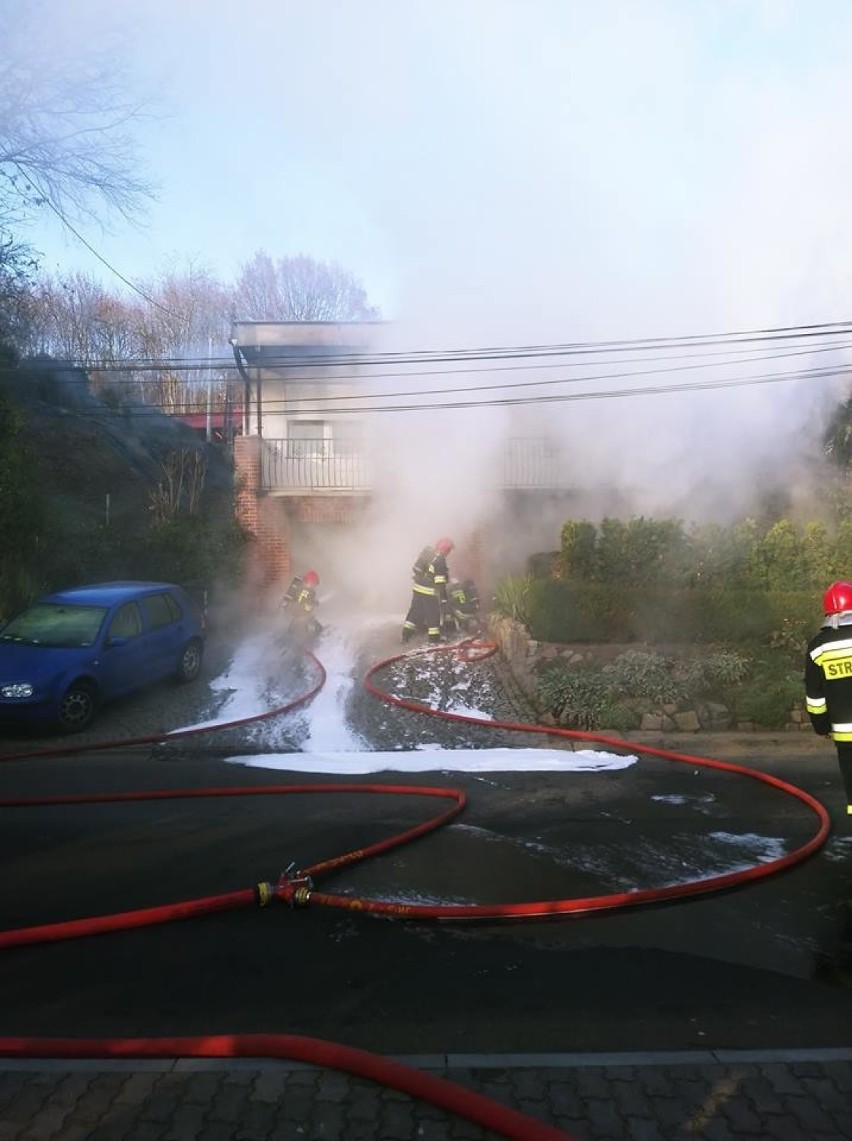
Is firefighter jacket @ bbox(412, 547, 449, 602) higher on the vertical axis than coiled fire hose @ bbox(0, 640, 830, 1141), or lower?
higher

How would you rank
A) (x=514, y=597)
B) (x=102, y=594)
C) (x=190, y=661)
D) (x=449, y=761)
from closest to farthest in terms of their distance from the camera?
(x=449, y=761)
(x=102, y=594)
(x=190, y=661)
(x=514, y=597)

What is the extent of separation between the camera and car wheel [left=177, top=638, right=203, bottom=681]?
1029 centimetres

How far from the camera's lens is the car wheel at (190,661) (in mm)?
10289

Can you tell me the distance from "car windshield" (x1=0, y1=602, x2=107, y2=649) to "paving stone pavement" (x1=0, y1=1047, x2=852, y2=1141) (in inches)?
256

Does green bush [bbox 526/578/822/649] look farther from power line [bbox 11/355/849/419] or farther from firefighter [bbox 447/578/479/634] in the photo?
power line [bbox 11/355/849/419]

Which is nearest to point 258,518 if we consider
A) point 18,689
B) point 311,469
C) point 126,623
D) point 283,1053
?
point 311,469

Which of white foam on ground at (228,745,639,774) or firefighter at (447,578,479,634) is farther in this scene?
firefighter at (447,578,479,634)

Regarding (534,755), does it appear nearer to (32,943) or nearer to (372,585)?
(32,943)

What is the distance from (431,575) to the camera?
12.3 metres

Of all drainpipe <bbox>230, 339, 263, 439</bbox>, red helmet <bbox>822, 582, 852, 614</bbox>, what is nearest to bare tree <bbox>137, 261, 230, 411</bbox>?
drainpipe <bbox>230, 339, 263, 439</bbox>

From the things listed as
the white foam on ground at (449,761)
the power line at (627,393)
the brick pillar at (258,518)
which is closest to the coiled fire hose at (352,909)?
the white foam on ground at (449,761)

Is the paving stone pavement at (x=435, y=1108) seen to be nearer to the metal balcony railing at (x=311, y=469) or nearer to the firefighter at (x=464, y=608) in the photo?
the firefighter at (x=464, y=608)

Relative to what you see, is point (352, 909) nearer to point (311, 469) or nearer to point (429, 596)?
point (429, 596)

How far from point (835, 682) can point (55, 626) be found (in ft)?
23.9
